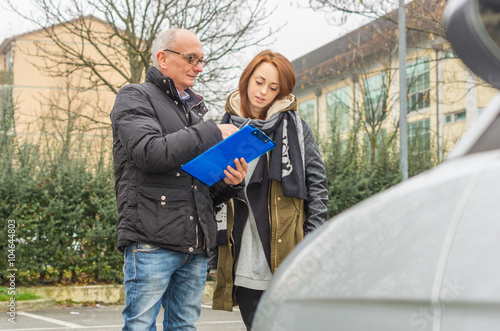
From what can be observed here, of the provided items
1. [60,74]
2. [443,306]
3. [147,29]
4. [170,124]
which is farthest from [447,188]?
[60,74]

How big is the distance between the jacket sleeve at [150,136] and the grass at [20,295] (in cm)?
549

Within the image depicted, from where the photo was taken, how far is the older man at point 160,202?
8.63 feet

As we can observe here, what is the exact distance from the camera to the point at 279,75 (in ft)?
10.7

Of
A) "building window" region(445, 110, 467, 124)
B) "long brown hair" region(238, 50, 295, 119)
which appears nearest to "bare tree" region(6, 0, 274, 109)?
"long brown hair" region(238, 50, 295, 119)

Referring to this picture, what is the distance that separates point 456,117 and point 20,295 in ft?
73.9

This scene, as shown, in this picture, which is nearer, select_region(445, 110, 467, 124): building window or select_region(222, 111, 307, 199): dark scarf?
select_region(222, 111, 307, 199): dark scarf

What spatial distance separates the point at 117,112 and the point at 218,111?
10.1 meters

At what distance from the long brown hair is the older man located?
529 mm

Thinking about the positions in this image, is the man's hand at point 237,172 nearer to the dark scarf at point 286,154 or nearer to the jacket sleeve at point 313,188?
the dark scarf at point 286,154

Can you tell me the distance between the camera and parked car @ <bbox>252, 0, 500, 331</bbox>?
997 millimetres

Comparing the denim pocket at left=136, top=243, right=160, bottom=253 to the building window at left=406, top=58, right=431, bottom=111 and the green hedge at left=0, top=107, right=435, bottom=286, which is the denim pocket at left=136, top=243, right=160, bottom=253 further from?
the building window at left=406, top=58, right=431, bottom=111

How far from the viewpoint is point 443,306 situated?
1056 millimetres

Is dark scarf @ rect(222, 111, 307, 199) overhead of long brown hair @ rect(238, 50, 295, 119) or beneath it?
beneath

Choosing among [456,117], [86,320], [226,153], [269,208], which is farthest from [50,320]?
[456,117]
